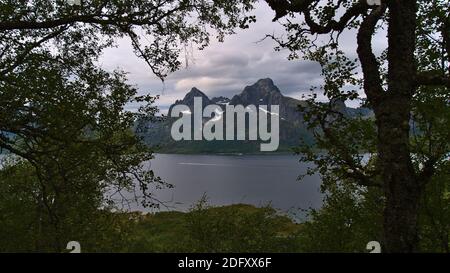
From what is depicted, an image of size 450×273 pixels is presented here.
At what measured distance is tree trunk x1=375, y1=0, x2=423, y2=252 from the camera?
8734mm

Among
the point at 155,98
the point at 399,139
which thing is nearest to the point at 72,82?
the point at 155,98

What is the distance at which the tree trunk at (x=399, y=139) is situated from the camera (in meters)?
8.73

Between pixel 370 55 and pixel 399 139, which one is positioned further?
pixel 370 55

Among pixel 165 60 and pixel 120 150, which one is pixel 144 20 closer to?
pixel 165 60

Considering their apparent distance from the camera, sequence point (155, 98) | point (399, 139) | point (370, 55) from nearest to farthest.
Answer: point (399, 139), point (370, 55), point (155, 98)

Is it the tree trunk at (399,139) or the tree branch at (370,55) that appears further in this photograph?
the tree branch at (370,55)

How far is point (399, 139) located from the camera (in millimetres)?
8938

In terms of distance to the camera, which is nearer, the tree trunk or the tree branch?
the tree trunk

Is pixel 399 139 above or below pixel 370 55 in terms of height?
below

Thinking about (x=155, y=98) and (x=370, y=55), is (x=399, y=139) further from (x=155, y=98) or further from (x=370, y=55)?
(x=155, y=98)

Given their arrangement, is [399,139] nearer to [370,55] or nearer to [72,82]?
[370,55]

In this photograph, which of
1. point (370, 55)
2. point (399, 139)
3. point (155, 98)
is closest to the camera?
point (399, 139)
